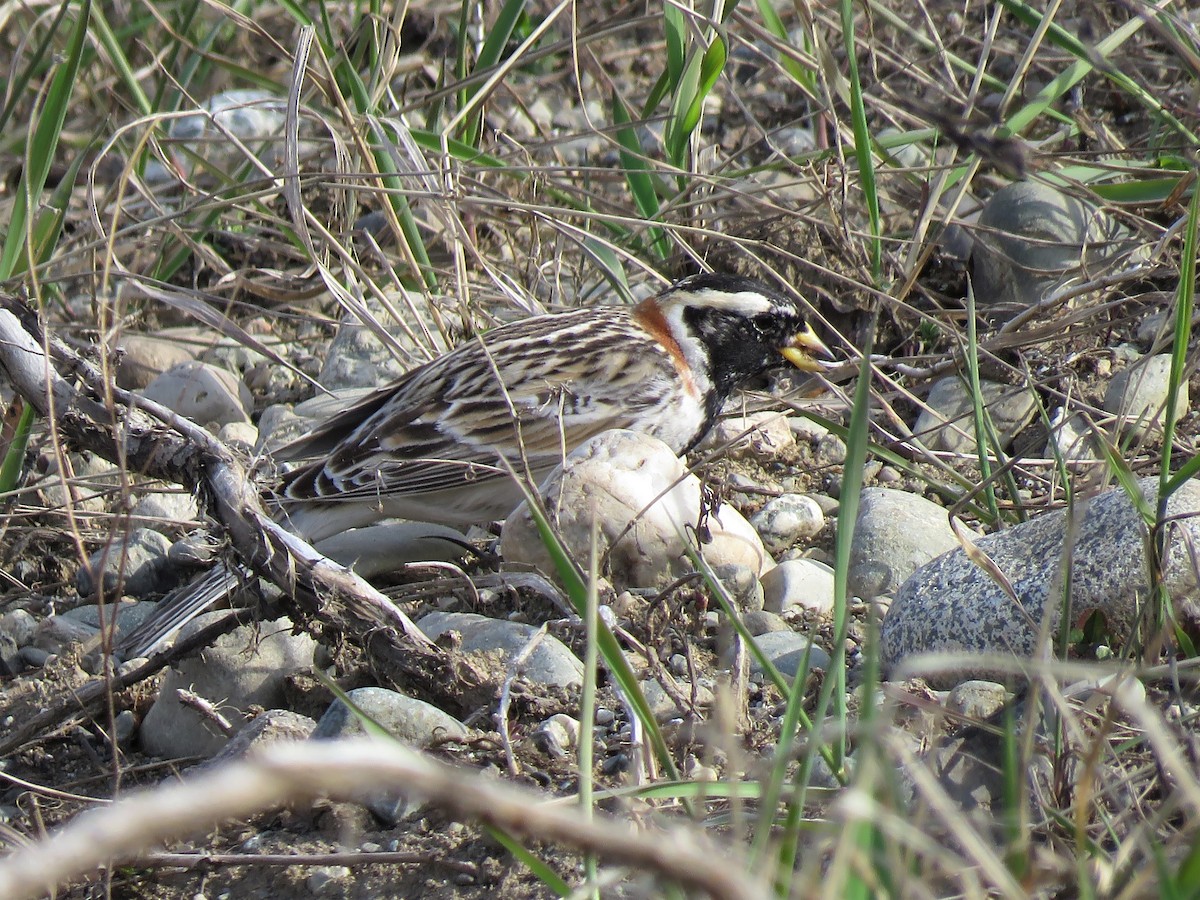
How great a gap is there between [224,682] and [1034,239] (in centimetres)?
305

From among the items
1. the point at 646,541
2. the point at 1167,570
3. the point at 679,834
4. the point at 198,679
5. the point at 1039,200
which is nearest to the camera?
the point at 679,834

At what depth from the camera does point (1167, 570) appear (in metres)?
2.90

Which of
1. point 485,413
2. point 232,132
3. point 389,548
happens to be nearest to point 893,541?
point 485,413

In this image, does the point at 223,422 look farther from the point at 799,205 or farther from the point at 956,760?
the point at 956,760

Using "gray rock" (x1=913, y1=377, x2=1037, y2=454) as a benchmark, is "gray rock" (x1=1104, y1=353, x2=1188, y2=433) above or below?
above

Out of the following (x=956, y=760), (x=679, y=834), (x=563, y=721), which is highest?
(x=679, y=834)

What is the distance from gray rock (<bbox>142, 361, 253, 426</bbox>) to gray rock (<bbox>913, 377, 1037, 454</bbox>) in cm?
242

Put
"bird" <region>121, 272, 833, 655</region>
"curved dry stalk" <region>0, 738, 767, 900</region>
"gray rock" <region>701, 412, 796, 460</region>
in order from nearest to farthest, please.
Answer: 1. "curved dry stalk" <region>0, 738, 767, 900</region>
2. "bird" <region>121, 272, 833, 655</region>
3. "gray rock" <region>701, 412, 796, 460</region>

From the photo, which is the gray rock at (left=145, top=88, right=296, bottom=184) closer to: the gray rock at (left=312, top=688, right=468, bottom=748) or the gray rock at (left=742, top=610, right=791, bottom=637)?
the gray rock at (left=742, top=610, right=791, bottom=637)

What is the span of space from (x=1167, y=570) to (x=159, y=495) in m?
2.99

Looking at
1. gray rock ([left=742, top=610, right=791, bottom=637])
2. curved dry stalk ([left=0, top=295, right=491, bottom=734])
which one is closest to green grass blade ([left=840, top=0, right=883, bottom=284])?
gray rock ([left=742, top=610, right=791, bottom=637])

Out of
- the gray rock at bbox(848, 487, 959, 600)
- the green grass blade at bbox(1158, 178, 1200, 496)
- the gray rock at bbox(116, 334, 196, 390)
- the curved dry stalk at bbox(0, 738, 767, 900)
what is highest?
the curved dry stalk at bbox(0, 738, 767, 900)

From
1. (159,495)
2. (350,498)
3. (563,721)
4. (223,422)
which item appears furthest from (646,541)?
(223,422)

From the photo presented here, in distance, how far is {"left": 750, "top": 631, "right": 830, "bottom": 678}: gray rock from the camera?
3.22 m
